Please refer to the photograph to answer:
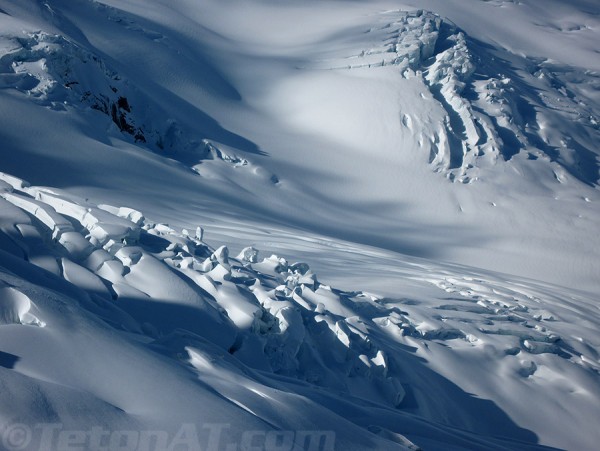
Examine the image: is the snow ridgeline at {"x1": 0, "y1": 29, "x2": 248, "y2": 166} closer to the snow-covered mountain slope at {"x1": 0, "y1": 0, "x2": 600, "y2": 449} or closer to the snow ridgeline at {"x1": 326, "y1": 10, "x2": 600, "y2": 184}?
the snow-covered mountain slope at {"x1": 0, "y1": 0, "x2": 600, "y2": 449}

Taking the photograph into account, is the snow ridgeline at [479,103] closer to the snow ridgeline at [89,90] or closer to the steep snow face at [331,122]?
the steep snow face at [331,122]

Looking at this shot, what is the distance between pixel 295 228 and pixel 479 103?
12.4 m

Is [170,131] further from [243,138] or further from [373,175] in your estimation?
[373,175]

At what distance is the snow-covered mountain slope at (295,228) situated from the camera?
2.91 metres

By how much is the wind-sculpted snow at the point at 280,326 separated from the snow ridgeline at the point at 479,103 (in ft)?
41.5

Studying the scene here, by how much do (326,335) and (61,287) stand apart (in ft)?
9.60

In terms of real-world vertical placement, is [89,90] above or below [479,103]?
above

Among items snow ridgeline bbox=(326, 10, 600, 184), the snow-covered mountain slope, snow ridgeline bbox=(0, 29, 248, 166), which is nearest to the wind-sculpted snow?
the snow-covered mountain slope

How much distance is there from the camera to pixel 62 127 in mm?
12133

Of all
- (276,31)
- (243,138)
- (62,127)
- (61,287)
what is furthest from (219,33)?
(61,287)

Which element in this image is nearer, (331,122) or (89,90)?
(89,90)

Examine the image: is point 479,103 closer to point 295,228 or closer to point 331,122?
point 331,122

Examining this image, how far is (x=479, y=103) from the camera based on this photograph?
2259 centimetres

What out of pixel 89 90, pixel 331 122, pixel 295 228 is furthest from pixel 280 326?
pixel 331 122
